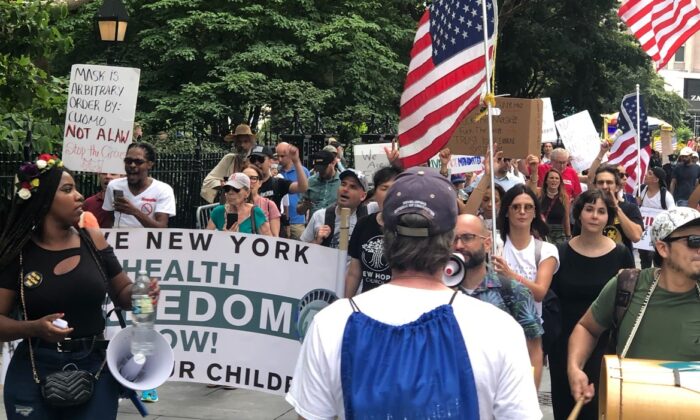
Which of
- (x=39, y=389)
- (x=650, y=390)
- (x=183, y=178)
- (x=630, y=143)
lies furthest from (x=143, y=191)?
(x=630, y=143)

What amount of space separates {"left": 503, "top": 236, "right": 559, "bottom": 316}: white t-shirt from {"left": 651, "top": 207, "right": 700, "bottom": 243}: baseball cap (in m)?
1.69

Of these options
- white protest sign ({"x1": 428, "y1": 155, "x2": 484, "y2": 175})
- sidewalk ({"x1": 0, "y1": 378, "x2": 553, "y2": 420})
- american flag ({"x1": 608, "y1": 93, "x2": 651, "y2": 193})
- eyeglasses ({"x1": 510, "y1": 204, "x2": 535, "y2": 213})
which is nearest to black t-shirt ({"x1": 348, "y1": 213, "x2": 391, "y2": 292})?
eyeglasses ({"x1": 510, "y1": 204, "x2": 535, "y2": 213})

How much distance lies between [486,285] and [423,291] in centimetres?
243

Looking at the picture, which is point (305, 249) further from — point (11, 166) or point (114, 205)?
point (11, 166)

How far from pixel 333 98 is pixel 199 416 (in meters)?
19.4

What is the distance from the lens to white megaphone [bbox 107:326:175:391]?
476cm

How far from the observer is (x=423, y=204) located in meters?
2.88

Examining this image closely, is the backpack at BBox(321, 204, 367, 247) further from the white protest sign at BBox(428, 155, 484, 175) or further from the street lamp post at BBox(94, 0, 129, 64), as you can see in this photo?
the street lamp post at BBox(94, 0, 129, 64)

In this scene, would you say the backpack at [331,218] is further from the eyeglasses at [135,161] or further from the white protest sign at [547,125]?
the white protest sign at [547,125]

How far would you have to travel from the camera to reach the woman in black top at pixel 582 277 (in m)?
6.39

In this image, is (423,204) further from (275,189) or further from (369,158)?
(369,158)

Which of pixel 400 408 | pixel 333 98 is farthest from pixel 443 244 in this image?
pixel 333 98

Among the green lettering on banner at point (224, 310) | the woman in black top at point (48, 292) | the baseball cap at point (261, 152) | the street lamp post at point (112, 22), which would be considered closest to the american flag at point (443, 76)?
the green lettering on banner at point (224, 310)

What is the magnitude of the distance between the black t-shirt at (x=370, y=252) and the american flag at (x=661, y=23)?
21.5ft
